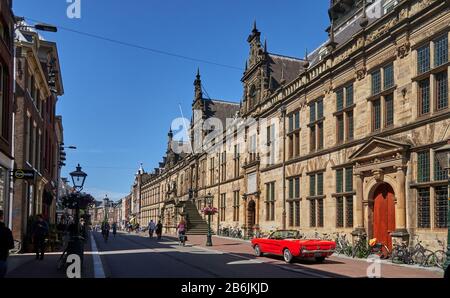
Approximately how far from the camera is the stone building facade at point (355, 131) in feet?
61.9

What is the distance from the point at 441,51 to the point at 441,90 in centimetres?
152

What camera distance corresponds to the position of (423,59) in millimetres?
19391

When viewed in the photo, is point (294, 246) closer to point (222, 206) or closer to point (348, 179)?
point (348, 179)

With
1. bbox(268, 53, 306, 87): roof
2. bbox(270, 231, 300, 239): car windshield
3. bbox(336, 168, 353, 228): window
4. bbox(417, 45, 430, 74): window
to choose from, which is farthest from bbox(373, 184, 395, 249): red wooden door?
bbox(268, 53, 306, 87): roof

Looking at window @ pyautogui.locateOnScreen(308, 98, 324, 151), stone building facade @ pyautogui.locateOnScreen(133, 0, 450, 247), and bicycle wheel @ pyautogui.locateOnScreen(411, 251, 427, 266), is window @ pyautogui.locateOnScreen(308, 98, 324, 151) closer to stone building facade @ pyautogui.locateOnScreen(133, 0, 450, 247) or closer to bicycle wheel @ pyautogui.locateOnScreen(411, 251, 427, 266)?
stone building facade @ pyautogui.locateOnScreen(133, 0, 450, 247)

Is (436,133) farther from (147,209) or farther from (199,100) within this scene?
(147,209)

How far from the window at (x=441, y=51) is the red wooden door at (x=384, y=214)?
612 cm

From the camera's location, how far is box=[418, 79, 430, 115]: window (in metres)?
19.1

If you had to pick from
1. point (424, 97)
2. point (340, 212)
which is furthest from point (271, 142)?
point (424, 97)

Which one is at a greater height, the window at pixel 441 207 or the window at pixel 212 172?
the window at pixel 212 172

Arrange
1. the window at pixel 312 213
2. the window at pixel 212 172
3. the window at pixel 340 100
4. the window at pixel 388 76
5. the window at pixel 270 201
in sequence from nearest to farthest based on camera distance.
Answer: the window at pixel 388 76 → the window at pixel 340 100 → the window at pixel 312 213 → the window at pixel 270 201 → the window at pixel 212 172

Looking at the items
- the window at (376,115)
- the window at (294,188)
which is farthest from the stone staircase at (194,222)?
the window at (376,115)

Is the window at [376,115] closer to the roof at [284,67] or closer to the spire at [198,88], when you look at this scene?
the roof at [284,67]

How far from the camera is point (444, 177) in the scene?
700 inches
